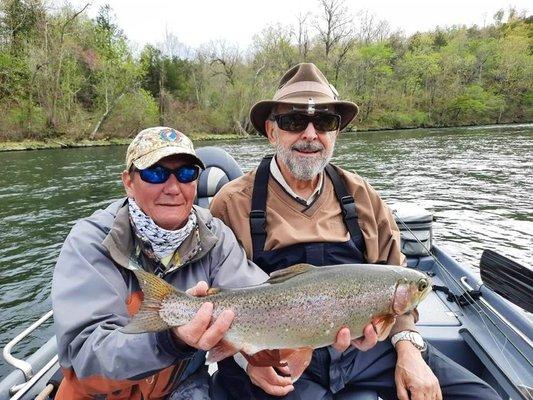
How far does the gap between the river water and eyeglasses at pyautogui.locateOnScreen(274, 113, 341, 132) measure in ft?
13.4

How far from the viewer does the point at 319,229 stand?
2.62 meters

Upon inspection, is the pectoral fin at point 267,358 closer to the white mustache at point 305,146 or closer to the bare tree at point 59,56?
the white mustache at point 305,146

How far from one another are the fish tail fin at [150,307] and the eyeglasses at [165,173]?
0.57m

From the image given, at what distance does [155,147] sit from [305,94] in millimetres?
1168

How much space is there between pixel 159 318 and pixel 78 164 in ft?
70.4

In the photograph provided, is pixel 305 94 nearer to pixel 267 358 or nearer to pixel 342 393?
pixel 267 358

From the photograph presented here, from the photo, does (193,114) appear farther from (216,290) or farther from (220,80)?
(216,290)

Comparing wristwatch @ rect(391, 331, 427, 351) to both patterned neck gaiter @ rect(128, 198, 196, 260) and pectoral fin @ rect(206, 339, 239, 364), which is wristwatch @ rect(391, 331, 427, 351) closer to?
pectoral fin @ rect(206, 339, 239, 364)

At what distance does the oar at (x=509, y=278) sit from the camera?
2.63 meters

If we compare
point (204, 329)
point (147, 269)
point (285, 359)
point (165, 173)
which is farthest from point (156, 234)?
point (285, 359)

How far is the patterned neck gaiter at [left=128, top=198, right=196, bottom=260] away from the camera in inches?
81.0

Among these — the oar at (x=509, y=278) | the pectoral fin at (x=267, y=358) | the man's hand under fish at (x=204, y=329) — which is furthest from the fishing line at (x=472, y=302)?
the man's hand under fish at (x=204, y=329)

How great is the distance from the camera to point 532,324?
2809mm

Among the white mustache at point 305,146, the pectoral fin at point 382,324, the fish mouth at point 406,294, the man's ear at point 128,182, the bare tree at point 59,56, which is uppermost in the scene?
the bare tree at point 59,56
